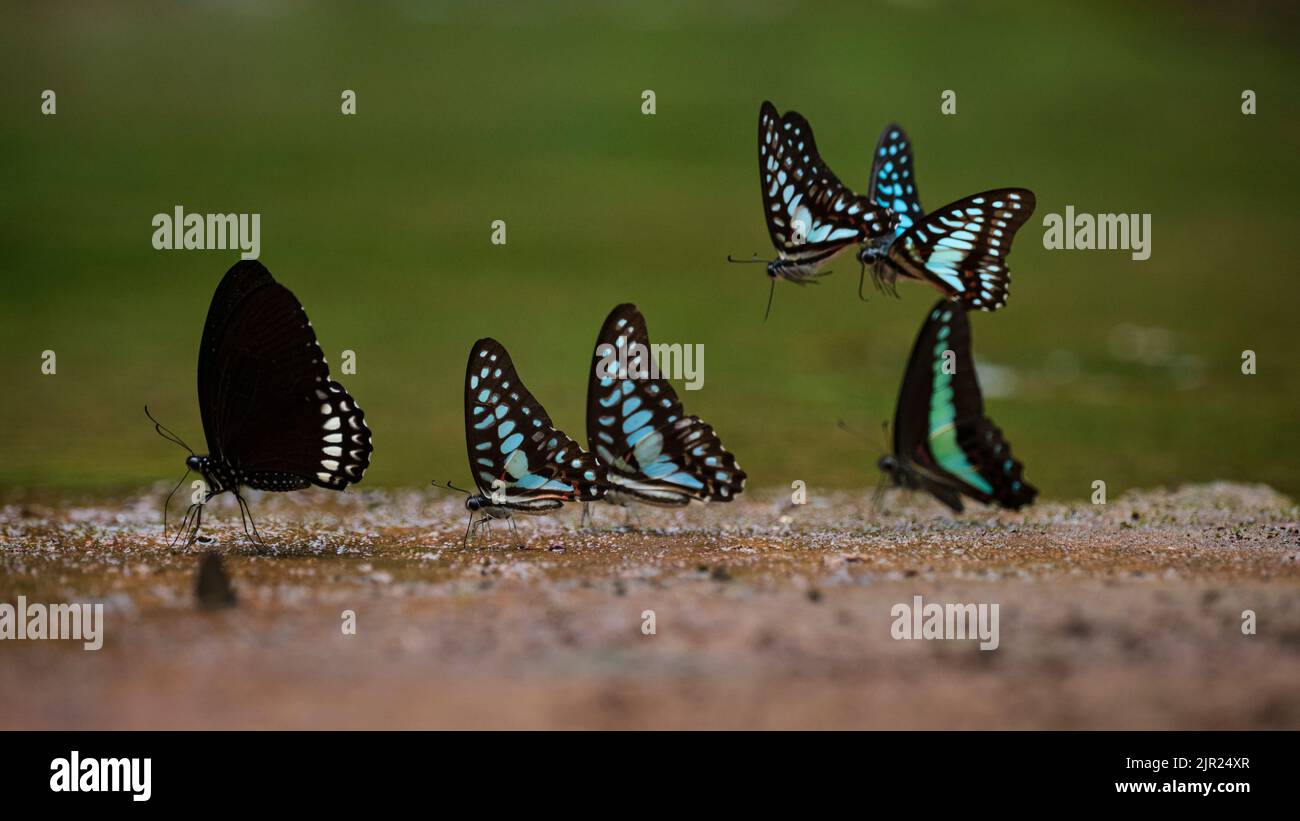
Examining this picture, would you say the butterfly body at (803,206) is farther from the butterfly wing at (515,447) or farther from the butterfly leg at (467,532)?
the butterfly leg at (467,532)

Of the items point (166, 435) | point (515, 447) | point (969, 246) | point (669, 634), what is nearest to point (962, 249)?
point (969, 246)

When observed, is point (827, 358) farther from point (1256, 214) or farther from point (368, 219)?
point (1256, 214)

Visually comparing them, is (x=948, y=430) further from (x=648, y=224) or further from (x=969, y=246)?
(x=648, y=224)

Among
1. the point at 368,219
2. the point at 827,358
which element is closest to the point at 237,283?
the point at 827,358

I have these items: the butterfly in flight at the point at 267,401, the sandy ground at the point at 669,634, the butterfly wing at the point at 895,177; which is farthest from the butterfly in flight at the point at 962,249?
the butterfly in flight at the point at 267,401

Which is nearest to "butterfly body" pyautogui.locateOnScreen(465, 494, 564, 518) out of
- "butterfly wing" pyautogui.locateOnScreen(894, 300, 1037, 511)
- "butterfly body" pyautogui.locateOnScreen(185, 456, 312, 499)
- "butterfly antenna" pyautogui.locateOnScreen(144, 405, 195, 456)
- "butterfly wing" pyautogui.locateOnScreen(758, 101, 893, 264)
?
"butterfly body" pyautogui.locateOnScreen(185, 456, 312, 499)

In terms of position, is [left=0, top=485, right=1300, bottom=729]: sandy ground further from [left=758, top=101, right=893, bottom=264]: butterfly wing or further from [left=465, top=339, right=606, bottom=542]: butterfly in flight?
[left=758, top=101, right=893, bottom=264]: butterfly wing
